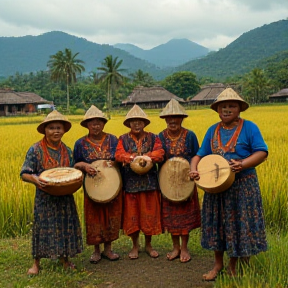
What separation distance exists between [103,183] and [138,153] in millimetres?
443

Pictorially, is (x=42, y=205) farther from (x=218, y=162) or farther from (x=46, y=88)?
(x=46, y=88)

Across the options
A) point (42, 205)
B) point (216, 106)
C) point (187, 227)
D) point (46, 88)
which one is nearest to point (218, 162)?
point (216, 106)

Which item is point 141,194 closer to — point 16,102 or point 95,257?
point 95,257

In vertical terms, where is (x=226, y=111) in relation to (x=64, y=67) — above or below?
below

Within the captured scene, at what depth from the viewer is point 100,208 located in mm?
3830

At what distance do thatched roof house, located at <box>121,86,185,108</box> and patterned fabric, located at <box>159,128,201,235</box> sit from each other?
114 ft

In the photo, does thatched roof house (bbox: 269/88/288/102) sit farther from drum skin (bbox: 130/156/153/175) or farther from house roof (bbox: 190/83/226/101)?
drum skin (bbox: 130/156/153/175)

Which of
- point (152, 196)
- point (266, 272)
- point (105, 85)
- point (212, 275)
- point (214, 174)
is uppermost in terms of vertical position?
point (105, 85)

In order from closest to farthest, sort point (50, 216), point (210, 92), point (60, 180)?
point (60, 180)
point (50, 216)
point (210, 92)

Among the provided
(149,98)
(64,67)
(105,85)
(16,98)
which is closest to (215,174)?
(16,98)

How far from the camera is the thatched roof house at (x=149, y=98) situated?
38531 mm

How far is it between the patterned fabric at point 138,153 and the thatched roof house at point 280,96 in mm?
36224

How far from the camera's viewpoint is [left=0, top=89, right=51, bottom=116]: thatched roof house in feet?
112

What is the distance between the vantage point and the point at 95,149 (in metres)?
3.76
